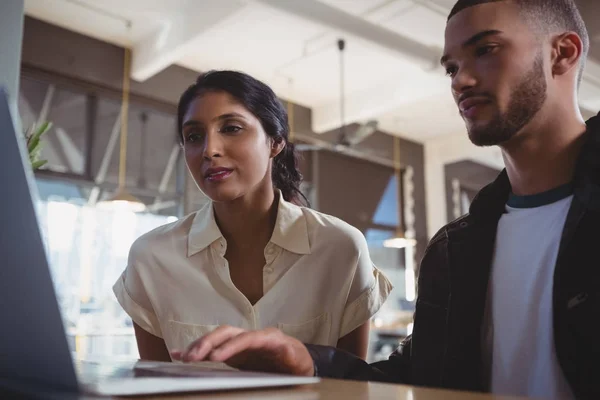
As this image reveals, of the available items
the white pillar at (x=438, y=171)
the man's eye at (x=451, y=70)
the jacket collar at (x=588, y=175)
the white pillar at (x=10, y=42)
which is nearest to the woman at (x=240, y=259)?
the jacket collar at (x=588, y=175)

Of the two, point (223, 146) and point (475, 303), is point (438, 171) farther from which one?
point (475, 303)

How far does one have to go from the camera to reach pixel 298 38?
585 cm

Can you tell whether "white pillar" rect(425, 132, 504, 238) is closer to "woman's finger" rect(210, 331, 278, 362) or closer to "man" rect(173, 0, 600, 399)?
"man" rect(173, 0, 600, 399)

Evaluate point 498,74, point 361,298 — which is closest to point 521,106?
point 498,74

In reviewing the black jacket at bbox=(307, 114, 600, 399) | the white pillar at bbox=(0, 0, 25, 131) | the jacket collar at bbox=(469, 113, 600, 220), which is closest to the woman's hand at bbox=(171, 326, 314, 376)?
the black jacket at bbox=(307, 114, 600, 399)

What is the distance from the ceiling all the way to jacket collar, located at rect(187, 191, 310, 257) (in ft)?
10.5

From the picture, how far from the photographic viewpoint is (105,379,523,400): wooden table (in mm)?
543

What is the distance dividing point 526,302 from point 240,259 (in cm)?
84

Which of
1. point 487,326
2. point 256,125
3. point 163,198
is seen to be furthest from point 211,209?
point 163,198

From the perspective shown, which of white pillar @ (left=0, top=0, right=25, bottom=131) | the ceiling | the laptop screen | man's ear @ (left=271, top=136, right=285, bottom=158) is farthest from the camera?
the ceiling

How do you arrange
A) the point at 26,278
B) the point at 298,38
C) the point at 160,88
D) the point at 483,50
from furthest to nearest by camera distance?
1. the point at 160,88
2. the point at 298,38
3. the point at 483,50
4. the point at 26,278

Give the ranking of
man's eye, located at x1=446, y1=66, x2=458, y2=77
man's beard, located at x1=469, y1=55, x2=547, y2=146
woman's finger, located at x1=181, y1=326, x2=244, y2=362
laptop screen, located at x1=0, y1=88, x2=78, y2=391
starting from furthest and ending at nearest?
man's eye, located at x1=446, y1=66, x2=458, y2=77
man's beard, located at x1=469, y1=55, x2=547, y2=146
woman's finger, located at x1=181, y1=326, x2=244, y2=362
laptop screen, located at x1=0, y1=88, x2=78, y2=391

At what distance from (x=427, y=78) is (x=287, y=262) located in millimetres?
5443

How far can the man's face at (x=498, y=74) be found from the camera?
1196mm
